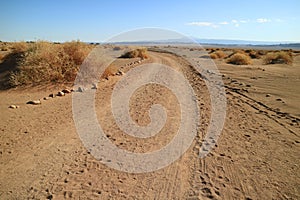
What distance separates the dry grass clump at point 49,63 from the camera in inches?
482

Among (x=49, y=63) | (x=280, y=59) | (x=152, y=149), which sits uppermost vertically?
Answer: (x=49, y=63)

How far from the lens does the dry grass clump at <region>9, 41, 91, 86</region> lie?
1224 centimetres

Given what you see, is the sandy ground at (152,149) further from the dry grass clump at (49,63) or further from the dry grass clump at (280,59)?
the dry grass clump at (280,59)

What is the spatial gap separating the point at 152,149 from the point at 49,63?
9.49 meters

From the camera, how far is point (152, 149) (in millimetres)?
5496

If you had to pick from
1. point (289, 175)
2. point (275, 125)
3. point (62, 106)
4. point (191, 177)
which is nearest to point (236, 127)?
point (275, 125)

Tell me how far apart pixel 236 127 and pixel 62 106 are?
5418mm

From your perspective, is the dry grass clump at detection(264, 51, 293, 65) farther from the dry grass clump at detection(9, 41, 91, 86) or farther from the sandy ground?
the dry grass clump at detection(9, 41, 91, 86)

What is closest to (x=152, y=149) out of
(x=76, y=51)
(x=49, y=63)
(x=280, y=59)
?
(x=49, y=63)

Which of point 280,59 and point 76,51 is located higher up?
point 76,51

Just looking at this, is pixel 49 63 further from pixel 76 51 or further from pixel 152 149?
pixel 152 149

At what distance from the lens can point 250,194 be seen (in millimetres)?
3949

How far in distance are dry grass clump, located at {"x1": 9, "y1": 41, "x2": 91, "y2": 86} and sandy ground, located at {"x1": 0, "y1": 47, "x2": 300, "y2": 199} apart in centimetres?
382

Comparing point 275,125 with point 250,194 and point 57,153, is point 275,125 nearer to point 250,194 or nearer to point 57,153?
point 250,194
